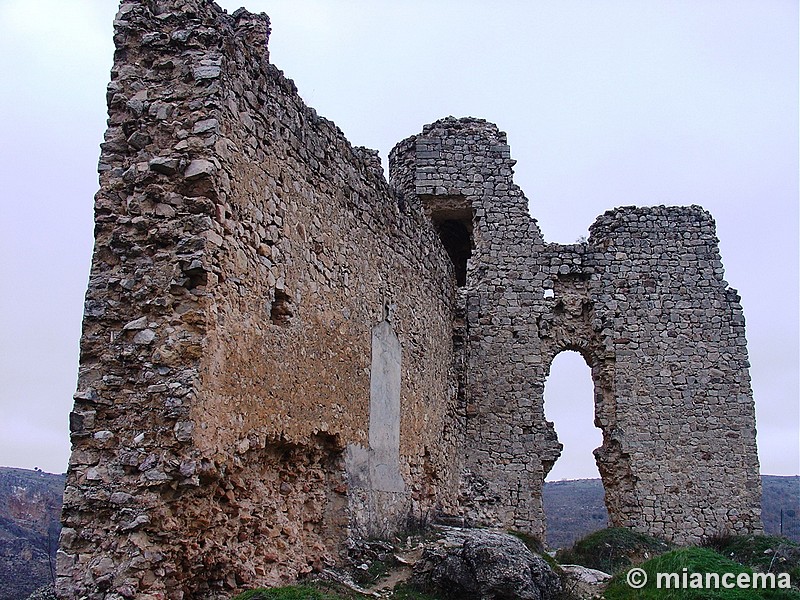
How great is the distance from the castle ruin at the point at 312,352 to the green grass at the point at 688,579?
227 centimetres

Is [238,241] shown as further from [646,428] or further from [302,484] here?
[646,428]

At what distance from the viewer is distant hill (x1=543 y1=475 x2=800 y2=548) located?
979 inches

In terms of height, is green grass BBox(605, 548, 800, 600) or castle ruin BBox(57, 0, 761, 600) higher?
castle ruin BBox(57, 0, 761, 600)

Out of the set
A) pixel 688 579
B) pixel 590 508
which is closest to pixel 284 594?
pixel 688 579

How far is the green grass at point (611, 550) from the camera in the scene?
10.1 meters

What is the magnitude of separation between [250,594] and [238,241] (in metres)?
2.16

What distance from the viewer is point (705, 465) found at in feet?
40.3

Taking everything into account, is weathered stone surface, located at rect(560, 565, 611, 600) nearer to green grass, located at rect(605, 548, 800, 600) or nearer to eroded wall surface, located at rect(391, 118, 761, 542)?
green grass, located at rect(605, 548, 800, 600)

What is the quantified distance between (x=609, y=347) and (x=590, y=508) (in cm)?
2084

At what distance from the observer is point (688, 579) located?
22.7 ft

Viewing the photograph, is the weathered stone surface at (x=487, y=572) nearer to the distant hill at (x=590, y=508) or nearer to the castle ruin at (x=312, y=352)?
the castle ruin at (x=312, y=352)

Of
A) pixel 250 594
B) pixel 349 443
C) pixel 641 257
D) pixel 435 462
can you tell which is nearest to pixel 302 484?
pixel 349 443

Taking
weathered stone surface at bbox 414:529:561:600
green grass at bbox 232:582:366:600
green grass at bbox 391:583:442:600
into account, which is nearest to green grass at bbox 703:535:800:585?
weathered stone surface at bbox 414:529:561:600

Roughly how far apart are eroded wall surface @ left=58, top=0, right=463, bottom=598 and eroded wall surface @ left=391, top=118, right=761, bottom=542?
18.1 feet
